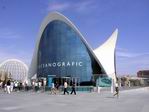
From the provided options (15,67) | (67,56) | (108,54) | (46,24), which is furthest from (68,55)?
(15,67)

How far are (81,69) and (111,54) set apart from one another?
908cm

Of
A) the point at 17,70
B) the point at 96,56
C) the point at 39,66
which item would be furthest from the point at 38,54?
the point at 17,70

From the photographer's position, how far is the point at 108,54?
66250mm

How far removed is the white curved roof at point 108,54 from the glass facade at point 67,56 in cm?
196

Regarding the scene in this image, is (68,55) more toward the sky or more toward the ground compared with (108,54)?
more toward the ground

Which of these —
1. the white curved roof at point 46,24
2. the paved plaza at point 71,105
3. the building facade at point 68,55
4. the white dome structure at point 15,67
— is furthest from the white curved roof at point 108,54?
the white dome structure at point 15,67

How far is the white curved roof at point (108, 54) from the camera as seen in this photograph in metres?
63.4

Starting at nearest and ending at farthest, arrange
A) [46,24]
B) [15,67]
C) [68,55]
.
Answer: [68,55] → [46,24] → [15,67]

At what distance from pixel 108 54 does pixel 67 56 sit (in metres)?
9.34

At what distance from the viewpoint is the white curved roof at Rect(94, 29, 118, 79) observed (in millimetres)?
63438

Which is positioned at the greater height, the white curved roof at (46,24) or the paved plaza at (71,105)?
the white curved roof at (46,24)

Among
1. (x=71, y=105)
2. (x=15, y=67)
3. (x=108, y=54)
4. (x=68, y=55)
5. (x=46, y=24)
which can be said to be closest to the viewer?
(x=71, y=105)

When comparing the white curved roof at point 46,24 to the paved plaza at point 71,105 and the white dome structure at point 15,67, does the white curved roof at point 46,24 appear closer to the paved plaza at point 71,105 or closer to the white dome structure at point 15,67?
the white dome structure at point 15,67

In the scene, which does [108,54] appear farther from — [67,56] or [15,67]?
[15,67]
